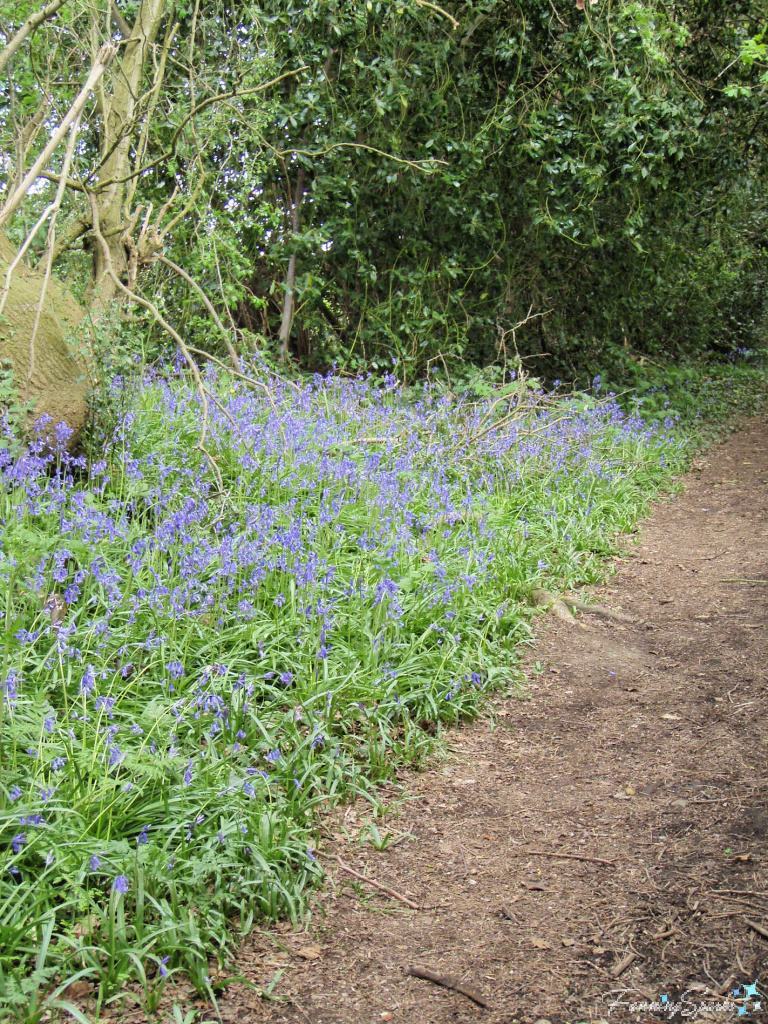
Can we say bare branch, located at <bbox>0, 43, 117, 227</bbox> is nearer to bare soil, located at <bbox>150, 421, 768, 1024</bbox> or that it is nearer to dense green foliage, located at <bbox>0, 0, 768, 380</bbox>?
bare soil, located at <bbox>150, 421, 768, 1024</bbox>

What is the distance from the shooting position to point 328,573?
3588mm

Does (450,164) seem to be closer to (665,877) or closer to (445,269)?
(445,269)

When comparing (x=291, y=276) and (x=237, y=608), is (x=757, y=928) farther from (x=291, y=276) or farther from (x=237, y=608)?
(x=291, y=276)

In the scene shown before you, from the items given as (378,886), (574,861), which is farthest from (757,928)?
(378,886)

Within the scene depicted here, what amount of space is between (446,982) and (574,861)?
0.68 meters

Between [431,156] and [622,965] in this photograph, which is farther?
[431,156]

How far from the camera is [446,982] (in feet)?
7.23

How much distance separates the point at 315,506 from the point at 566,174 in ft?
19.1

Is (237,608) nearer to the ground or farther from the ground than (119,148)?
nearer to the ground

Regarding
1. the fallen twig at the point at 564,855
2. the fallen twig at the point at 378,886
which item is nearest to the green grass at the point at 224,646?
the fallen twig at the point at 378,886

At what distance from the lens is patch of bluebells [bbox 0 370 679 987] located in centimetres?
246

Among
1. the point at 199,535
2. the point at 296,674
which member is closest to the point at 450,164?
the point at 199,535

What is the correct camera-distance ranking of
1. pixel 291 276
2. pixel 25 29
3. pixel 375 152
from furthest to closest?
pixel 291 276 → pixel 375 152 → pixel 25 29

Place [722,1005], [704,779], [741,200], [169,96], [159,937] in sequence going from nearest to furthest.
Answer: [722,1005]
[159,937]
[704,779]
[169,96]
[741,200]
